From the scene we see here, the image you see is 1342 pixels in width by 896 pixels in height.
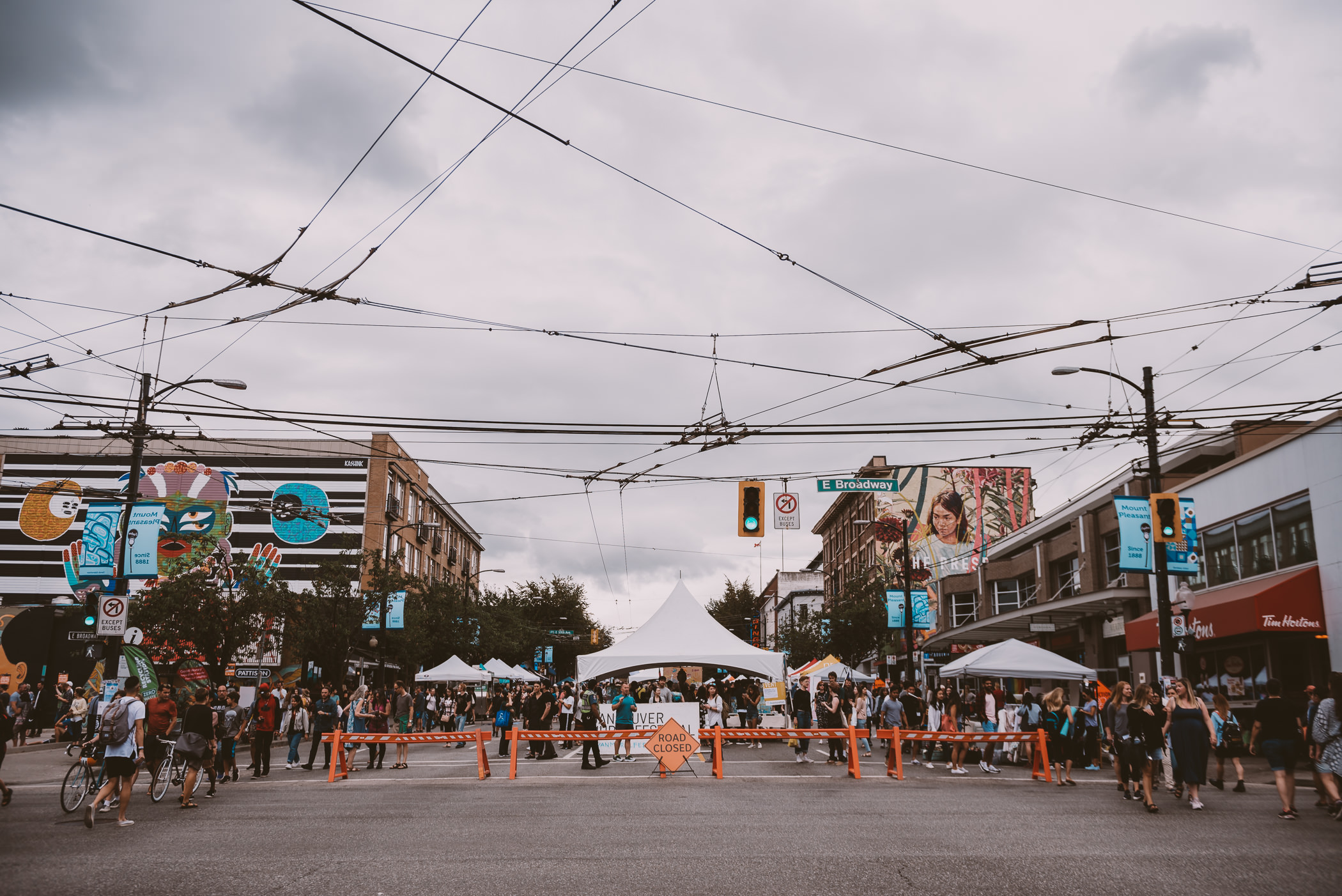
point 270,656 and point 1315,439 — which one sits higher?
point 1315,439

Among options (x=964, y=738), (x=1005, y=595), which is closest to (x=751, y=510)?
(x=964, y=738)

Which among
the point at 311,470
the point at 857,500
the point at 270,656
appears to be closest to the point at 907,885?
the point at 270,656

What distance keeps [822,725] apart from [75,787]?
53.5 ft

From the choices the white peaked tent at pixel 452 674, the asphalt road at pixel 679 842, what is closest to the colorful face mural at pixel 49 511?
the white peaked tent at pixel 452 674

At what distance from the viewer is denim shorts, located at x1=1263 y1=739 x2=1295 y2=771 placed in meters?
11.9

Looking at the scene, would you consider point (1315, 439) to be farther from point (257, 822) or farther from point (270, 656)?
point (270, 656)

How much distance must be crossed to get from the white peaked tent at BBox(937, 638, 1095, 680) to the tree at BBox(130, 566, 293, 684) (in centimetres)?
2029

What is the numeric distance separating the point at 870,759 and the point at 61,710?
25319 mm

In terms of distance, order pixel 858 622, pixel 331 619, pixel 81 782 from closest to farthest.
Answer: pixel 81 782 < pixel 331 619 < pixel 858 622

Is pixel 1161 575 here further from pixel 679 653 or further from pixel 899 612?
pixel 899 612

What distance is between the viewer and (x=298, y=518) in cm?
5166

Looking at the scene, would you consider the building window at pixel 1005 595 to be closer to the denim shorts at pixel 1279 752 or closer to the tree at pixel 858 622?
the tree at pixel 858 622

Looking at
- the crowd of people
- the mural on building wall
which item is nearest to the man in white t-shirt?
the crowd of people

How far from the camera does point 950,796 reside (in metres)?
14.4
